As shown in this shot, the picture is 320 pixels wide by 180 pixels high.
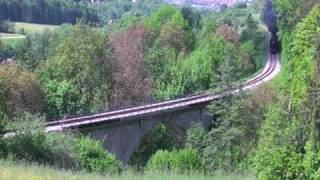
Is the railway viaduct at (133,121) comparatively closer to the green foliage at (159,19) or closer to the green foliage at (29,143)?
the green foliage at (29,143)

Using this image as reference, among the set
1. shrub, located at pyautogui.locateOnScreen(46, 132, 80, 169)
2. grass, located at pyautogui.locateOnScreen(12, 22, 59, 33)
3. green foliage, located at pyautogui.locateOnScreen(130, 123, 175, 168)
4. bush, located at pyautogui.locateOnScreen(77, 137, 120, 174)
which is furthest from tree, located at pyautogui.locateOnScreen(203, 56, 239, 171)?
grass, located at pyautogui.locateOnScreen(12, 22, 59, 33)

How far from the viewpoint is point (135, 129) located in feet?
136

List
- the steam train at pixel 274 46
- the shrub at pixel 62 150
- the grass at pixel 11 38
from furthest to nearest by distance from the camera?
the grass at pixel 11 38 < the steam train at pixel 274 46 < the shrub at pixel 62 150

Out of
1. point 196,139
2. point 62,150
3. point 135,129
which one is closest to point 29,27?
point 135,129

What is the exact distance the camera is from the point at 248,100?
42.2 metres

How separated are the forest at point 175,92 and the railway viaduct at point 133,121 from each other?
2.95ft

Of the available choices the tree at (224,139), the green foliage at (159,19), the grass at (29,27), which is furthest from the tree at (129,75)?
the grass at (29,27)

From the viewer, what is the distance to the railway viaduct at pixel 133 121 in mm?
36375

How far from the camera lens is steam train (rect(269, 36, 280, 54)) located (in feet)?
264

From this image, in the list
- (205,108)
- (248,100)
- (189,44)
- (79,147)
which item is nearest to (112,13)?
(189,44)

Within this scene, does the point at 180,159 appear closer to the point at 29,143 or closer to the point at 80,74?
the point at 80,74

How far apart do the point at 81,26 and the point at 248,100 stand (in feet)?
42.1

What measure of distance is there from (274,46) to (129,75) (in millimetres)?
33182

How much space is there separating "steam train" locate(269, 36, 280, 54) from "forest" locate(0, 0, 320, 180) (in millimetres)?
758
